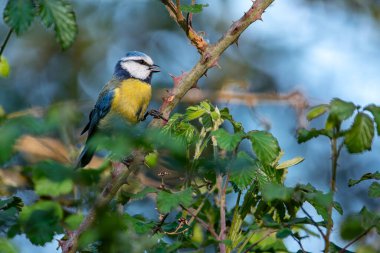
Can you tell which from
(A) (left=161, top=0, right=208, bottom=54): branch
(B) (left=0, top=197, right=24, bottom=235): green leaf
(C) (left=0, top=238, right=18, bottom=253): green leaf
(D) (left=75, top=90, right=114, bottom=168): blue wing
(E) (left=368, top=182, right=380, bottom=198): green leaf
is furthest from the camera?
(D) (left=75, top=90, right=114, bottom=168): blue wing

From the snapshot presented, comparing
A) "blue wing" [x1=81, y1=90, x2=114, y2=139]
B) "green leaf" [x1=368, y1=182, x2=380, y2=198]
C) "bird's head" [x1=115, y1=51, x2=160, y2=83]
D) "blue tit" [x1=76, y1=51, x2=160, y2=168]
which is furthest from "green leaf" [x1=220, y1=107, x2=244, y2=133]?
"bird's head" [x1=115, y1=51, x2=160, y2=83]

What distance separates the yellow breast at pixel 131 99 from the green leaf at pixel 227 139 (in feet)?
7.82

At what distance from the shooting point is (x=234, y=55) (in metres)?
7.68

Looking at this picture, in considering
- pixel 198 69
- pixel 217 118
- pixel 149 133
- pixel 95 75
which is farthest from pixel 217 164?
pixel 95 75

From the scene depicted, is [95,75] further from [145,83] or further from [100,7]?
[145,83]

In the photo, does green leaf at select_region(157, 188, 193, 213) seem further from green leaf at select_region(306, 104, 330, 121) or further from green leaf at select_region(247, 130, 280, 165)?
green leaf at select_region(306, 104, 330, 121)

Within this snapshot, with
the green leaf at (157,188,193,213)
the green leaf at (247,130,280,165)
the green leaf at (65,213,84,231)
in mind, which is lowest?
the green leaf at (65,213,84,231)

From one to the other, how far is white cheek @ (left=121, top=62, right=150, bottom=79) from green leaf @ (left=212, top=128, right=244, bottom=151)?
2.84m

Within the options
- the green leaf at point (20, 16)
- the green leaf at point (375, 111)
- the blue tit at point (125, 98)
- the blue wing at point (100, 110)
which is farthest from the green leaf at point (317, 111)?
the blue wing at point (100, 110)

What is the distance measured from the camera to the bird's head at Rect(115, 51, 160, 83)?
187 inches

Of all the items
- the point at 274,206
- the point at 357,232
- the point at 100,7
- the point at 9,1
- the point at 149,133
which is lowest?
the point at 100,7

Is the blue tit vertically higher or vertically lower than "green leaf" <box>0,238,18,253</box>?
lower

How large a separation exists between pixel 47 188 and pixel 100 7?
6.89m

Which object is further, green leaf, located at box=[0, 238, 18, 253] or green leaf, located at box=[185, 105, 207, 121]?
green leaf, located at box=[185, 105, 207, 121]
